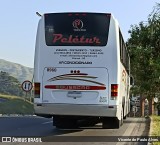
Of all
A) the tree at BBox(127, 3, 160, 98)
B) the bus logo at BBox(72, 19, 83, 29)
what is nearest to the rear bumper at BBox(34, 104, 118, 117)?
the bus logo at BBox(72, 19, 83, 29)

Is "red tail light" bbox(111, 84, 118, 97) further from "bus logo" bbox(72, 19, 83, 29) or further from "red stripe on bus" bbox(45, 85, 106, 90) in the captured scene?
"bus logo" bbox(72, 19, 83, 29)

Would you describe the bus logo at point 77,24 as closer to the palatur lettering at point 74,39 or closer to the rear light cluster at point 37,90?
the palatur lettering at point 74,39

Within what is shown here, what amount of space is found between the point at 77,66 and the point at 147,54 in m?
14.9

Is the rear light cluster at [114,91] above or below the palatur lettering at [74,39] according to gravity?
below

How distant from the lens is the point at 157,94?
31547 mm

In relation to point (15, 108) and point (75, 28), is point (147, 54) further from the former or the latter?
point (15, 108)

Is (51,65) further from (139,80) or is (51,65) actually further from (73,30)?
(139,80)

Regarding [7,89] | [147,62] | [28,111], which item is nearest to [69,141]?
[147,62]

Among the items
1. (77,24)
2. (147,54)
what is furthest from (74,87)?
(147,54)

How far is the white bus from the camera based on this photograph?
1459 centimetres

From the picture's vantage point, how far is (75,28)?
15.1m

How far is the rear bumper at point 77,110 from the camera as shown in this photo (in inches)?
571

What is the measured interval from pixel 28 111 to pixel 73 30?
31.7m

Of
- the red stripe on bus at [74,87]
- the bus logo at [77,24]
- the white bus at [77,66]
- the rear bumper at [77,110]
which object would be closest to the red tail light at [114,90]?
the white bus at [77,66]
